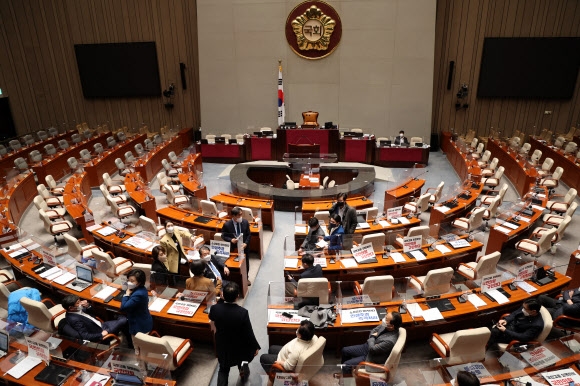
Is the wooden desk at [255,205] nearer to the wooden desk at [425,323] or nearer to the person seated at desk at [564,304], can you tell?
the wooden desk at [425,323]

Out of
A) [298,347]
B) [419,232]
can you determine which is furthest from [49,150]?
[298,347]

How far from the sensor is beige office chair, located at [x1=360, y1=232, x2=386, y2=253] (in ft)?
25.2

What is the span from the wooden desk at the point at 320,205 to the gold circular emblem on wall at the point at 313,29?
9203mm

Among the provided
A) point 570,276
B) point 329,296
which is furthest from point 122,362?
point 570,276

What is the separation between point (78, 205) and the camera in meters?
10.3

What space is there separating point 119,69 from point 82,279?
15880 mm

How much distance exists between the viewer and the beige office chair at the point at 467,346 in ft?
16.0

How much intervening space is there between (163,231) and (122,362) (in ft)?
15.5

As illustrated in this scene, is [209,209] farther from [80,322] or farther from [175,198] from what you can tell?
[80,322]

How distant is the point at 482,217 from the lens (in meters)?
9.52

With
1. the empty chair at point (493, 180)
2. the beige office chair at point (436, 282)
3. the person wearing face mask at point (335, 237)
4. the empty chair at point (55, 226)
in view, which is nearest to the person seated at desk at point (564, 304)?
the beige office chair at point (436, 282)

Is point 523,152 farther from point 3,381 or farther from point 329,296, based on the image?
point 3,381

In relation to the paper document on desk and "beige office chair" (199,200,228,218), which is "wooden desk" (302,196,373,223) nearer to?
"beige office chair" (199,200,228,218)

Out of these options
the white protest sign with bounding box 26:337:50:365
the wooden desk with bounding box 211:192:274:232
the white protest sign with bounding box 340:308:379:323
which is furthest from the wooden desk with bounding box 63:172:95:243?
the white protest sign with bounding box 340:308:379:323
